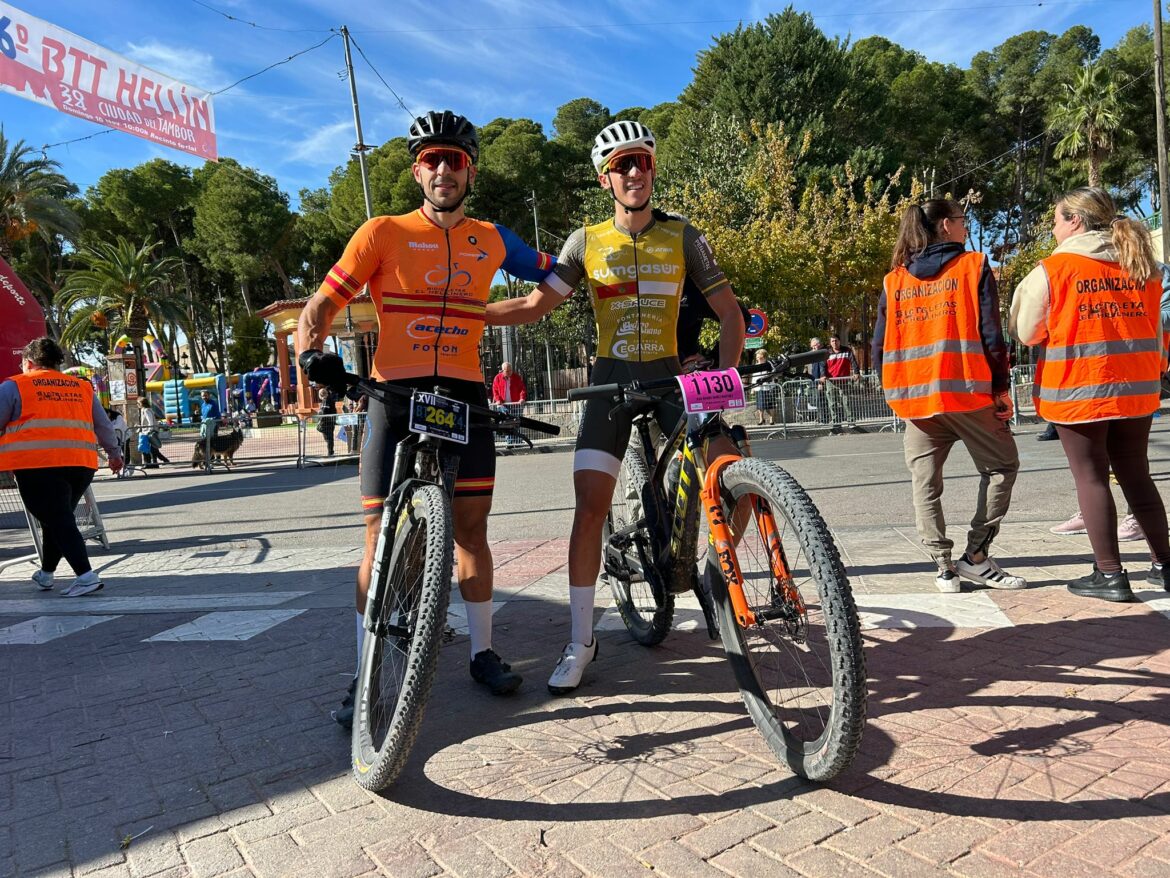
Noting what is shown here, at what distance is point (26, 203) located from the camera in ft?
111

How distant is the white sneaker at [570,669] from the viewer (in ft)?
10.5

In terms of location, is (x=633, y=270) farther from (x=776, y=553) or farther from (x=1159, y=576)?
(x=1159, y=576)

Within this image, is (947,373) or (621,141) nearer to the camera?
(621,141)

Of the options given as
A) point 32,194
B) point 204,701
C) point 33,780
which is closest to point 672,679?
point 204,701

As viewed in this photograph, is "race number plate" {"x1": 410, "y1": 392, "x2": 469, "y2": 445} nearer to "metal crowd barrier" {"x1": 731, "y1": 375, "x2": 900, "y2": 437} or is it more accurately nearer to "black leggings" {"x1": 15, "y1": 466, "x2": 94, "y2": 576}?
"black leggings" {"x1": 15, "y1": 466, "x2": 94, "y2": 576}

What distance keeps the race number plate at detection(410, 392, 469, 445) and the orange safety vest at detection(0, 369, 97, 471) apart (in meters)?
4.54

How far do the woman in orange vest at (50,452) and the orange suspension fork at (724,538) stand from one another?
5.01 meters

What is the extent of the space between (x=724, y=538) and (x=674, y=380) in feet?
1.81

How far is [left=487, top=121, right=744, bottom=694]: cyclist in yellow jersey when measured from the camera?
3.29m

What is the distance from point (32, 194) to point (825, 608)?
4219 cm

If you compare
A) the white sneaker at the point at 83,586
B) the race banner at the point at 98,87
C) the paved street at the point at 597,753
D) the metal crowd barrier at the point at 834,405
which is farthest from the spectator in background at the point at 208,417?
the paved street at the point at 597,753

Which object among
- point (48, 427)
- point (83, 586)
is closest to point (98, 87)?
point (48, 427)

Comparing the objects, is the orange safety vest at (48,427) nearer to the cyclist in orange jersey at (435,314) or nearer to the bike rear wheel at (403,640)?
the cyclist in orange jersey at (435,314)

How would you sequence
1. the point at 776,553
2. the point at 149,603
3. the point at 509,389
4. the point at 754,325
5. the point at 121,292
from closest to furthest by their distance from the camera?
1. the point at 776,553
2. the point at 149,603
3. the point at 754,325
4. the point at 509,389
5. the point at 121,292
